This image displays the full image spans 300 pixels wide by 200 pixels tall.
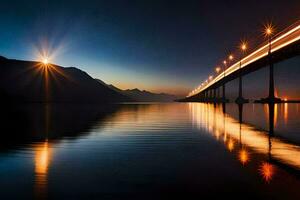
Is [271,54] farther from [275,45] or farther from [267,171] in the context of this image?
Answer: [267,171]

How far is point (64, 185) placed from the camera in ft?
28.3

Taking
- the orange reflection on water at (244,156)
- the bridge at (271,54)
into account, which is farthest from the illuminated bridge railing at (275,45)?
the orange reflection on water at (244,156)

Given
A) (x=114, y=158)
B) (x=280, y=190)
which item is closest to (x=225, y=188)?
(x=280, y=190)

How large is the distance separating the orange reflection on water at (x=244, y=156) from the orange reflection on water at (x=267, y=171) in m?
0.69

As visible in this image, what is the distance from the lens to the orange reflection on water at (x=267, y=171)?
942cm

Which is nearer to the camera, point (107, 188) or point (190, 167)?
point (107, 188)

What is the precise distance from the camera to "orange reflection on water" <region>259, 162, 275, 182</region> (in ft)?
30.9

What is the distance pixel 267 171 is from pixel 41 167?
24.1 feet

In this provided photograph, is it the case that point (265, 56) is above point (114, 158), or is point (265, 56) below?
above

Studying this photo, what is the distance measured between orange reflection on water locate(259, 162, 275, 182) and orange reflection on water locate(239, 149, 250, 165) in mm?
685

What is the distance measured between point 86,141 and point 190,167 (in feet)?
28.0

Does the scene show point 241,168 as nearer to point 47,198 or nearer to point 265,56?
point 47,198

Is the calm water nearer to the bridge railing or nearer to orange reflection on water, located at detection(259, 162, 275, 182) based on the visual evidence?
orange reflection on water, located at detection(259, 162, 275, 182)

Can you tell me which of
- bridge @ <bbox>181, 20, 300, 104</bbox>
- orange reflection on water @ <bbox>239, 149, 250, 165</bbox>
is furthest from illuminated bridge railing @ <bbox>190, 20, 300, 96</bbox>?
orange reflection on water @ <bbox>239, 149, 250, 165</bbox>
